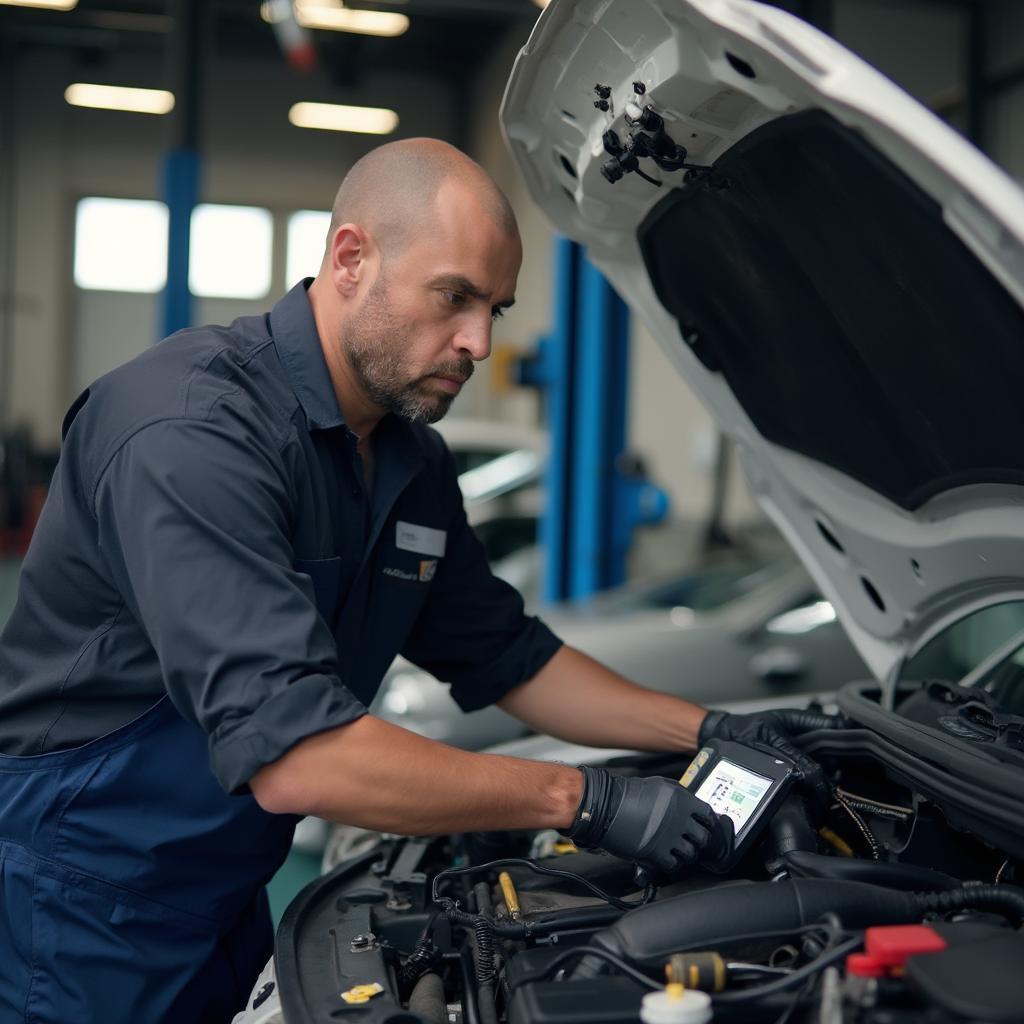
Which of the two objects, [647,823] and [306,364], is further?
[306,364]

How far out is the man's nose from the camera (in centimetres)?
151

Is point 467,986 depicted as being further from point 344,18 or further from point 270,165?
point 270,165

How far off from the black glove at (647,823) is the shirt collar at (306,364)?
0.56m

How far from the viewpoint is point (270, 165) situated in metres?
13.7

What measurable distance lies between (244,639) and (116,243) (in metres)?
13.5

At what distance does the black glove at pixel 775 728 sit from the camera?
1.50 meters

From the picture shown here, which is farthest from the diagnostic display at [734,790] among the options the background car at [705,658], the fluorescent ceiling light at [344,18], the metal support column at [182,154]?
the fluorescent ceiling light at [344,18]

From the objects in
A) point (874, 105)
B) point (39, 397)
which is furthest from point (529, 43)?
point (39, 397)

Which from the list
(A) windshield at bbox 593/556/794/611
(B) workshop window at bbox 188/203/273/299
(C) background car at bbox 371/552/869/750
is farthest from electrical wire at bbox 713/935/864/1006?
(B) workshop window at bbox 188/203/273/299

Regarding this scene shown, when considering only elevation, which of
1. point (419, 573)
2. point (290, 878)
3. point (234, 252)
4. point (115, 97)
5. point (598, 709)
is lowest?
point (290, 878)

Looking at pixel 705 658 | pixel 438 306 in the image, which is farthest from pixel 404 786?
pixel 705 658

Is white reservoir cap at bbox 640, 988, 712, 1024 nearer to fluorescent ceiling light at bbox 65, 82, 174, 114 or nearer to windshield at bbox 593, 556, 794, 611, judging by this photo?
windshield at bbox 593, 556, 794, 611

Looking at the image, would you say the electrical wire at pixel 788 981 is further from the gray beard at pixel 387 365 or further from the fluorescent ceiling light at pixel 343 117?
the fluorescent ceiling light at pixel 343 117

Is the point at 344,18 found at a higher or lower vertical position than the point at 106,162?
higher
